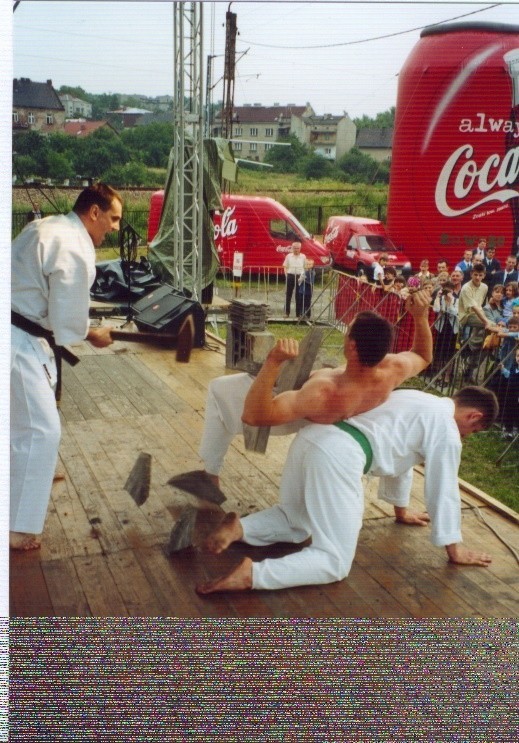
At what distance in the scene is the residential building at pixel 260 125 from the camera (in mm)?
2494

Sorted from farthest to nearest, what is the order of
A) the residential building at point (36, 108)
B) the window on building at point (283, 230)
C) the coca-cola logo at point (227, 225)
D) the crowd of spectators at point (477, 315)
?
the coca-cola logo at point (227, 225) < the window on building at point (283, 230) < the crowd of spectators at point (477, 315) < the residential building at point (36, 108)

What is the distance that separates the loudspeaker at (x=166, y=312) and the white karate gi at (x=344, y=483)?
67cm

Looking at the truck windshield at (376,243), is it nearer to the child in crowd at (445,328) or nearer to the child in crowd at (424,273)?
the child in crowd at (424,273)

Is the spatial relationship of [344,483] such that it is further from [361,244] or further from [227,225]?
[227,225]

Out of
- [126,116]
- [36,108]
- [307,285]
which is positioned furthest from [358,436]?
[36,108]

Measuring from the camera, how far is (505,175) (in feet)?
8.03

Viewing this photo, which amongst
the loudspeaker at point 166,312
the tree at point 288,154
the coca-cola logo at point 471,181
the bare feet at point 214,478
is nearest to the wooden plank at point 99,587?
the bare feet at point 214,478

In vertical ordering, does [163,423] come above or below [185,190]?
below

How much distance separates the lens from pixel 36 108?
2.28 meters

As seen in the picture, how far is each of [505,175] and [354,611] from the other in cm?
151

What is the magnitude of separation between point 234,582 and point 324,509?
386 millimetres

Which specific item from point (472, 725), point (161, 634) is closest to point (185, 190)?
point (161, 634)

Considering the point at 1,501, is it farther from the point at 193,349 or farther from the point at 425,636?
the point at 425,636

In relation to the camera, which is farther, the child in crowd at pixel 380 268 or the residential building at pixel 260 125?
the child in crowd at pixel 380 268
